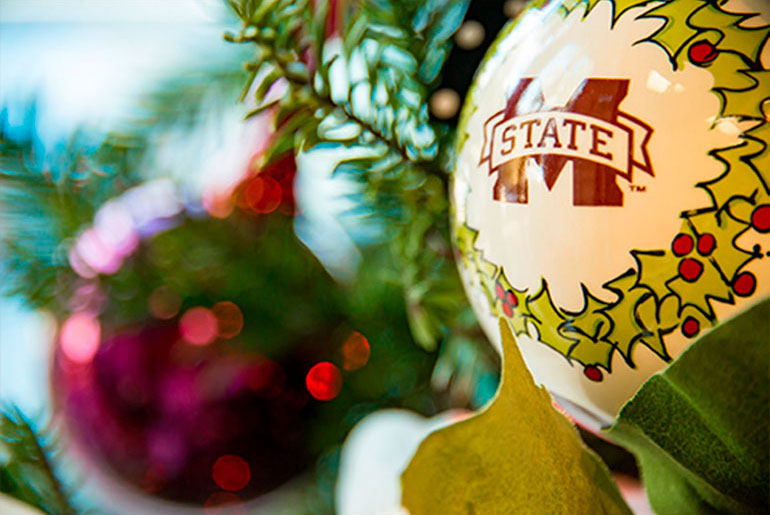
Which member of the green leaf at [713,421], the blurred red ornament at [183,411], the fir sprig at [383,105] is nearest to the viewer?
the green leaf at [713,421]

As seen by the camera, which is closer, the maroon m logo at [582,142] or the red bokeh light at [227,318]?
the maroon m logo at [582,142]

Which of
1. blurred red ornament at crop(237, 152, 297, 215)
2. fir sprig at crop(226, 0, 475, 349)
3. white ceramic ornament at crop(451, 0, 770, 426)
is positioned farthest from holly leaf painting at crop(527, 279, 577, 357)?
blurred red ornament at crop(237, 152, 297, 215)

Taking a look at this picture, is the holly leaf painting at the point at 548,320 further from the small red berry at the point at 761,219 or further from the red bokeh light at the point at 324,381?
the red bokeh light at the point at 324,381

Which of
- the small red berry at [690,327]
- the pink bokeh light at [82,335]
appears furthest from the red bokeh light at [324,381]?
the small red berry at [690,327]

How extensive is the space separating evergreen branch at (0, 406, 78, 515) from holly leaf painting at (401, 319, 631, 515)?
24 centimetres

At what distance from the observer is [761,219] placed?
0.55 feet

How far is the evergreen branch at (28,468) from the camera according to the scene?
33 centimetres

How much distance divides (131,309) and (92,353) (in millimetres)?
35

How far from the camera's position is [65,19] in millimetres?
823

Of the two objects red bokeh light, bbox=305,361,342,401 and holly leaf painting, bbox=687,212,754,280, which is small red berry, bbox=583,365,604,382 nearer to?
holly leaf painting, bbox=687,212,754,280

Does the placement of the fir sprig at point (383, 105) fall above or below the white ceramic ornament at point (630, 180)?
below

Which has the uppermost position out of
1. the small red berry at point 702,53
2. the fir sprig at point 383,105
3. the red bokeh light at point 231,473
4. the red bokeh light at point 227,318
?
the small red berry at point 702,53

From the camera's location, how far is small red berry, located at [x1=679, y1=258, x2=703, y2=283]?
172 mm

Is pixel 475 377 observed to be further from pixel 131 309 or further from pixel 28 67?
pixel 28 67
